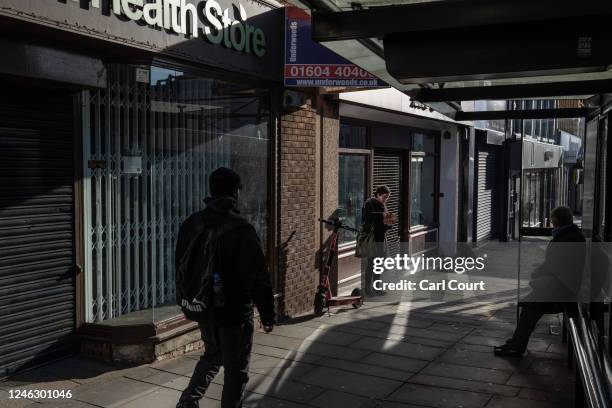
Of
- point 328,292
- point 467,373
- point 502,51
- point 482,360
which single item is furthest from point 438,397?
point 502,51

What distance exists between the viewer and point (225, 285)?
4.27 metres

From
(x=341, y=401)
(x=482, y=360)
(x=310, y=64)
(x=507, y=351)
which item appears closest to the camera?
(x=341, y=401)

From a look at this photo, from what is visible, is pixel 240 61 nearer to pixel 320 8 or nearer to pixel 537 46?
pixel 320 8

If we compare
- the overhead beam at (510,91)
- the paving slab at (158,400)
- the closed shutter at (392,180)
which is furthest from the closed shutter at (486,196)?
the paving slab at (158,400)

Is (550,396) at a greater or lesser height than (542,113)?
A: lesser

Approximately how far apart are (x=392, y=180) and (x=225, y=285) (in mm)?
9566

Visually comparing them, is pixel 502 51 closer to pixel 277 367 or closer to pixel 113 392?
pixel 277 367

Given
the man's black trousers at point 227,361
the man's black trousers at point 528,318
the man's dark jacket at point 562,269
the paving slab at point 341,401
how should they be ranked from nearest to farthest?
the man's black trousers at point 227,361 < the paving slab at point 341,401 < the man's dark jacket at point 562,269 < the man's black trousers at point 528,318

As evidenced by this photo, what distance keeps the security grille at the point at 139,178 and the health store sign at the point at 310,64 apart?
115 centimetres

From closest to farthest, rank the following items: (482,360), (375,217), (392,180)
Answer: (482,360) < (375,217) < (392,180)

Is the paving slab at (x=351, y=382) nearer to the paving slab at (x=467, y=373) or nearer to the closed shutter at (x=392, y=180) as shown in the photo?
the paving slab at (x=467, y=373)

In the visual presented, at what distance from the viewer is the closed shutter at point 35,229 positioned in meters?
5.48

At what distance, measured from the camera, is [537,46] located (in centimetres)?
325

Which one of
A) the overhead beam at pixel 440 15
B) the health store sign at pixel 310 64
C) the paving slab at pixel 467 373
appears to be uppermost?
the health store sign at pixel 310 64
